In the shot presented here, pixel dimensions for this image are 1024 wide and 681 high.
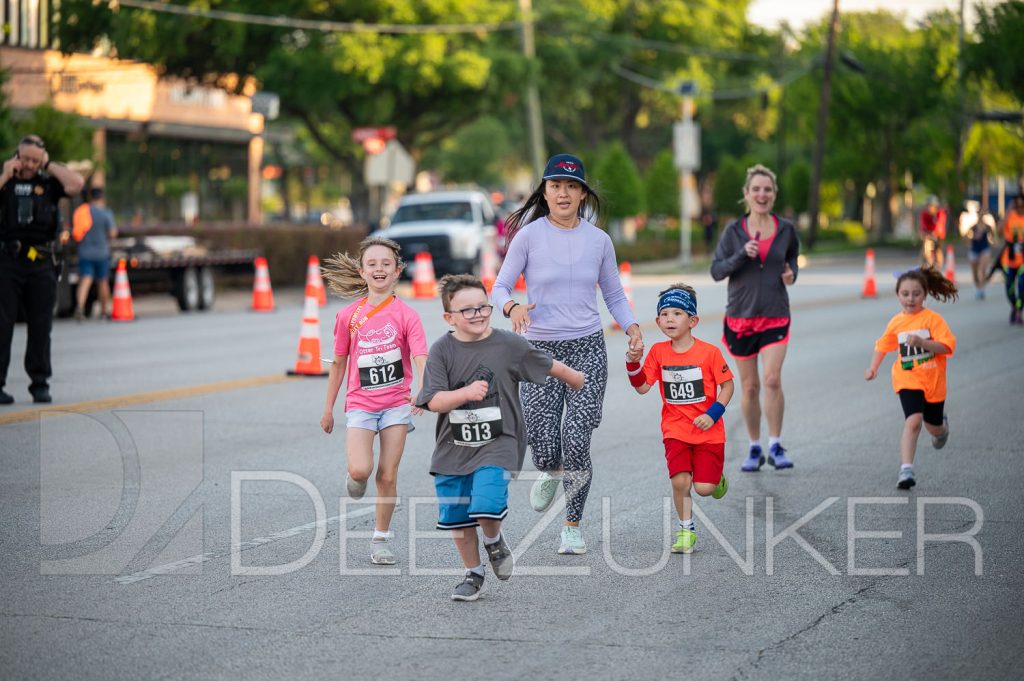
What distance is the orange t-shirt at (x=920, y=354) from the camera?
9234 millimetres

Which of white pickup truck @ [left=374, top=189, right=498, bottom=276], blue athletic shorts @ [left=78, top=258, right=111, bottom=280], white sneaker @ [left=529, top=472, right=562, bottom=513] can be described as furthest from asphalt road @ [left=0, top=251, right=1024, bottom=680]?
white pickup truck @ [left=374, top=189, right=498, bottom=276]

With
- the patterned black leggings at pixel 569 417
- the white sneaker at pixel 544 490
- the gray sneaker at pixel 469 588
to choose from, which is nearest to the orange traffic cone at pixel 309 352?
the white sneaker at pixel 544 490

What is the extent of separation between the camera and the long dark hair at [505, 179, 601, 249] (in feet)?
25.0

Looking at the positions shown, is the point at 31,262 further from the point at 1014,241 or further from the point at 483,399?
the point at 1014,241

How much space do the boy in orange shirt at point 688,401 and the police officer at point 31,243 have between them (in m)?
6.33

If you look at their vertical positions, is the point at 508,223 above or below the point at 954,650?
above

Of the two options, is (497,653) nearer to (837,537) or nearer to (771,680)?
(771,680)

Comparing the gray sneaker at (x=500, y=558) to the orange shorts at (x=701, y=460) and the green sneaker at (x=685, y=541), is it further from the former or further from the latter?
the orange shorts at (x=701, y=460)

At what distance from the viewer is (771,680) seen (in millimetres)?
5246

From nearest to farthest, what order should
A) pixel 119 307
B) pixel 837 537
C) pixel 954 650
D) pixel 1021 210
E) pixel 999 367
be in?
pixel 954 650 < pixel 837 537 < pixel 999 367 < pixel 1021 210 < pixel 119 307

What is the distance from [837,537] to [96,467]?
15.4 ft

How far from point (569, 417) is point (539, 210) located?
105cm

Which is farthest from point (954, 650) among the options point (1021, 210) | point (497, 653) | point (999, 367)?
point (1021, 210)

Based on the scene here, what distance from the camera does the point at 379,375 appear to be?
7129 mm
